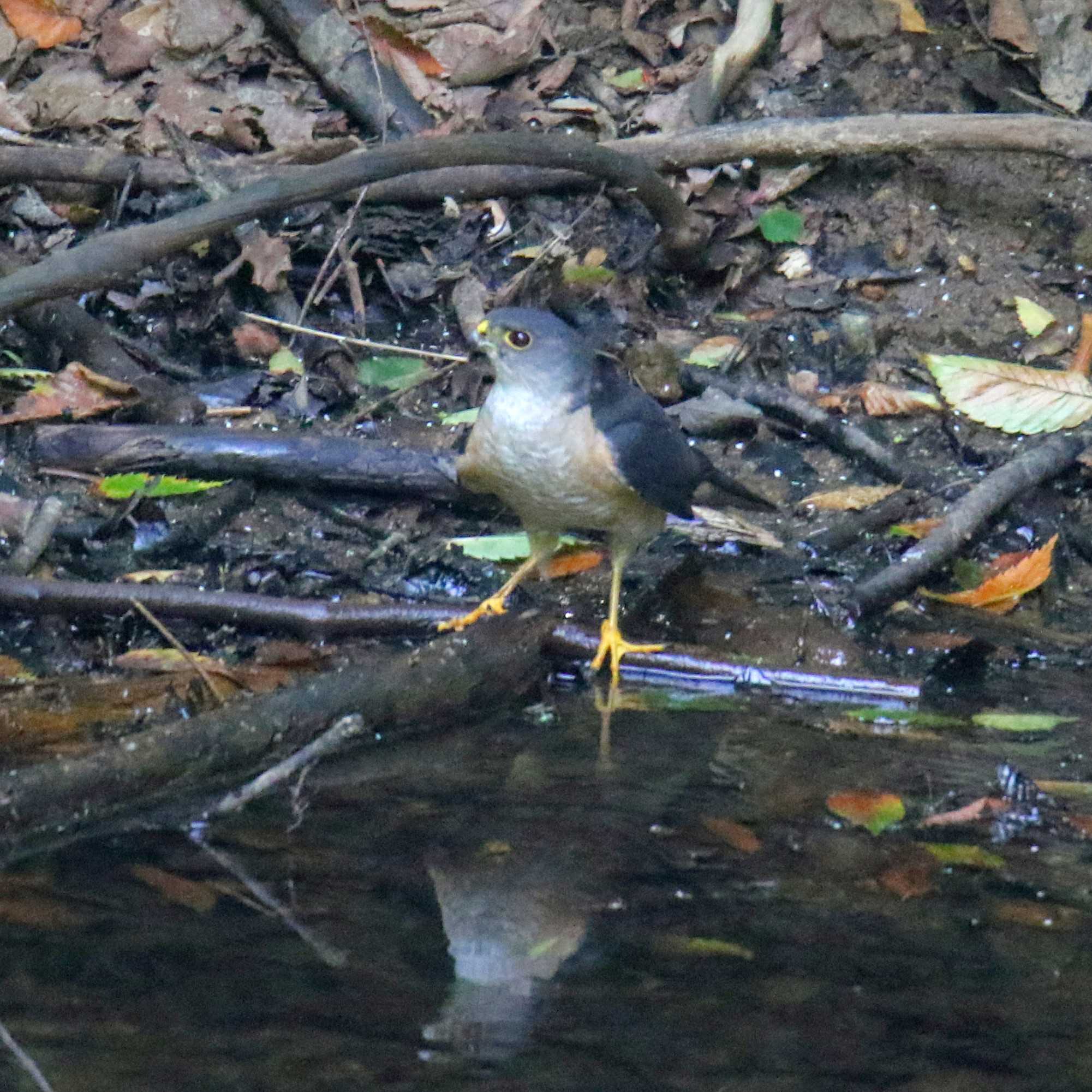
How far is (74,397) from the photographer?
631 centimetres

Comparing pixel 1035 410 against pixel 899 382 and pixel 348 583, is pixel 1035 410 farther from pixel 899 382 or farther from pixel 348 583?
pixel 348 583

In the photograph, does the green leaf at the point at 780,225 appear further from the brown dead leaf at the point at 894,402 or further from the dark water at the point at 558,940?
the dark water at the point at 558,940

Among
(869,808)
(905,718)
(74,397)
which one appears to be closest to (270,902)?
(869,808)

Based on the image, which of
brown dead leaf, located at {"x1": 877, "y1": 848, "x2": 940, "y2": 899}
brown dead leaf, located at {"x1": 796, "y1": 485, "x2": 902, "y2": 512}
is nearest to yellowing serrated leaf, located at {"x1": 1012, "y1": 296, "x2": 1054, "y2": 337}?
brown dead leaf, located at {"x1": 796, "y1": 485, "x2": 902, "y2": 512}

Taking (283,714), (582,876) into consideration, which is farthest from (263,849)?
(582,876)

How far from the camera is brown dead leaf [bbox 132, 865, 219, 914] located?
3352 millimetres

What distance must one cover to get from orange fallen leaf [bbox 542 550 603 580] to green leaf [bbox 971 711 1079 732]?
1845 mm

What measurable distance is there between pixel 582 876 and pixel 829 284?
4.87 meters

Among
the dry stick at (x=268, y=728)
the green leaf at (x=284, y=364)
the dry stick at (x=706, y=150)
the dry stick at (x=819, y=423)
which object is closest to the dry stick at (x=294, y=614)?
the dry stick at (x=268, y=728)

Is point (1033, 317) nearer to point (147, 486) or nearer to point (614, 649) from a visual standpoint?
point (614, 649)

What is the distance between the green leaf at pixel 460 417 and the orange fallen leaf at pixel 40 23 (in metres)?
3.43

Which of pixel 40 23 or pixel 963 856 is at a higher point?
pixel 40 23

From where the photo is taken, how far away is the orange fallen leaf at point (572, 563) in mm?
6074

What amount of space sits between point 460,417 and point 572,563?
1.09 meters
